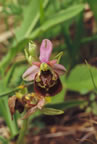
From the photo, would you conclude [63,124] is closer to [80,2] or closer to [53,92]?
[53,92]

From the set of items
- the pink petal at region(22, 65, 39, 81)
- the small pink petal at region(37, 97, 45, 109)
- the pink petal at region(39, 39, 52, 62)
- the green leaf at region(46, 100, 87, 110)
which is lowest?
the green leaf at region(46, 100, 87, 110)

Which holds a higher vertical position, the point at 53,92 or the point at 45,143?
the point at 53,92

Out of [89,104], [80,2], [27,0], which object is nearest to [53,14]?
[80,2]

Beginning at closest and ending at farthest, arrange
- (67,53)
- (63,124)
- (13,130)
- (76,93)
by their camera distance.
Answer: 1. (13,130)
2. (63,124)
3. (76,93)
4. (67,53)

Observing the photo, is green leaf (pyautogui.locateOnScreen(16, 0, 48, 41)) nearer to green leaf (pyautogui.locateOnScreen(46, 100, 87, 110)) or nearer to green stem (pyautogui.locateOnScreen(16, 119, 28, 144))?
green leaf (pyautogui.locateOnScreen(46, 100, 87, 110))

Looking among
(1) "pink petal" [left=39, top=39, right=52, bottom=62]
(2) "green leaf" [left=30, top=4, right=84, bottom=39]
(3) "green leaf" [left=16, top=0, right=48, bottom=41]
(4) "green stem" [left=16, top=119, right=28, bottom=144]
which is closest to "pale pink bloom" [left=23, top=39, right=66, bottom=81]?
(1) "pink petal" [left=39, top=39, right=52, bottom=62]

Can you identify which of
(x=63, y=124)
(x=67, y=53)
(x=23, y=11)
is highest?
(x=23, y=11)

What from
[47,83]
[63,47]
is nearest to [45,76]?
[47,83]
